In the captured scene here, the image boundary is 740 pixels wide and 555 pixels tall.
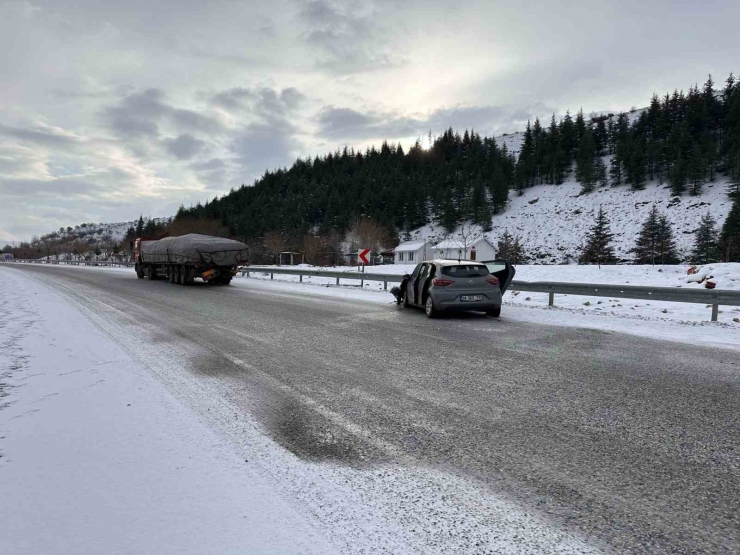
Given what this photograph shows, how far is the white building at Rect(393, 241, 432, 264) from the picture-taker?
87750 mm

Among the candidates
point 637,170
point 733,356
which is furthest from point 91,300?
point 637,170

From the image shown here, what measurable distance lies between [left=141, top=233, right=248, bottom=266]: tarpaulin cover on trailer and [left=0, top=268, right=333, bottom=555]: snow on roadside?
17227 millimetres

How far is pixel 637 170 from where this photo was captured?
320ft

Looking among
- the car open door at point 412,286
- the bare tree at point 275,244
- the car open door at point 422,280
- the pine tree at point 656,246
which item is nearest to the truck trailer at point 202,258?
the car open door at point 412,286

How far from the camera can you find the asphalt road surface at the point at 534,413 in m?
2.58

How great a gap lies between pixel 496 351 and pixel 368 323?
11.6 feet

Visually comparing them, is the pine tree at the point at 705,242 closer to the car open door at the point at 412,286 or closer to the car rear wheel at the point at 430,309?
the car open door at the point at 412,286

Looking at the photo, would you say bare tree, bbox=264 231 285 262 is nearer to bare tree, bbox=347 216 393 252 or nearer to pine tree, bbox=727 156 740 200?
bare tree, bbox=347 216 393 252

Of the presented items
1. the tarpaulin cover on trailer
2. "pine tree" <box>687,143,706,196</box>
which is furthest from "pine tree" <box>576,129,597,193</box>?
the tarpaulin cover on trailer

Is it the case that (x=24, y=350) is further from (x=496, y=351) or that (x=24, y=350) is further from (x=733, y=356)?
(x=733, y=356)

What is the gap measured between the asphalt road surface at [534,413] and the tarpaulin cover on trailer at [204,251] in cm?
1375

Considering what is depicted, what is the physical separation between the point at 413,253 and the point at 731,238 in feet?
169

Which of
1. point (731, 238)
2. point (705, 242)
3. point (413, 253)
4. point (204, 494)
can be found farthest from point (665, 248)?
point (204, 494)

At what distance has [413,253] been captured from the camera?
89.8 meters
